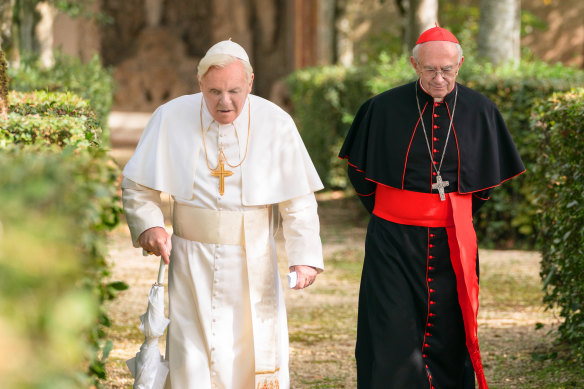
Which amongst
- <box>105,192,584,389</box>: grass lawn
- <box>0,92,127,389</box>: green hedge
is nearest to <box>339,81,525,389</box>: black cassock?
<box>105,192,584,389</box>: grass lawn

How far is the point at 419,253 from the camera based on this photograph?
4684 millimetres

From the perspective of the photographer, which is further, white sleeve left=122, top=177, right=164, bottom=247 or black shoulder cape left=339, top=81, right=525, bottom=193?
black shoulder cape left=339, top=81, right=525, bottom=193

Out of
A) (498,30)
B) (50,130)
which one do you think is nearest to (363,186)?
(50,130)

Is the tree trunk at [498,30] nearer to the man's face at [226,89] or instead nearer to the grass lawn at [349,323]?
the grass lawn at [349,323]

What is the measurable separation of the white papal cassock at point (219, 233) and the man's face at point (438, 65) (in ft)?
2.64

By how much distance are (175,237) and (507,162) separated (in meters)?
1.76

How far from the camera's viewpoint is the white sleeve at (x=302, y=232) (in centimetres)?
420

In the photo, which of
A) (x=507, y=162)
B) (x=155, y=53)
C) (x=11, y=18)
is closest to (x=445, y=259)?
(x=507, y=162)

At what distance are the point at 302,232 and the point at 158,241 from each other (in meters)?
0.64

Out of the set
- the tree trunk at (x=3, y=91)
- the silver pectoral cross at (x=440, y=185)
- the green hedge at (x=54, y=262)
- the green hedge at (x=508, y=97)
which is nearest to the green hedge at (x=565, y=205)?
the silver pectoral cross at (x=440, y=185)

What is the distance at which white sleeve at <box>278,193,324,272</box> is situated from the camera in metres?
4.20

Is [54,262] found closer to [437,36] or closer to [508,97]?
[437,36]

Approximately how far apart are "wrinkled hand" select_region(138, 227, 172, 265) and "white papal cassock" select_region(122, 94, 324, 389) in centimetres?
3

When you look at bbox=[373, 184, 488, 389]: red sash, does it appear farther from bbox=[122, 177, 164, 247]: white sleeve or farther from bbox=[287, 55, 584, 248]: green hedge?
bbox=[287, 55, 584, 248]: green hedge
